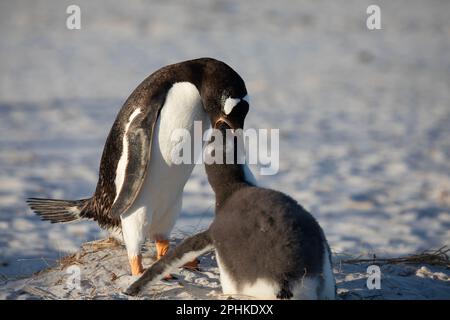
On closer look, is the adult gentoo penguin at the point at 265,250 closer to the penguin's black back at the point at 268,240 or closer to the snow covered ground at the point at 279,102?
the penguin's black back at the point at 268,240

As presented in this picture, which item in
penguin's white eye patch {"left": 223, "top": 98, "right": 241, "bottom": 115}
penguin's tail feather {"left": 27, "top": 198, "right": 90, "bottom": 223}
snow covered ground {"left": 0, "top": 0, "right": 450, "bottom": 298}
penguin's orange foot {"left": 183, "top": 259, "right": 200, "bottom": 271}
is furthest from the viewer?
snow covered ground {"left": 0, "top": 0, "right": 450, "bottom": 298}

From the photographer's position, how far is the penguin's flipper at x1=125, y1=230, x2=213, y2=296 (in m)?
3.48

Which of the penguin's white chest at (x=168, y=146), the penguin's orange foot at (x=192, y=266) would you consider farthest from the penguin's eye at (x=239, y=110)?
the penguin's orange foot at (x=192, y=266)

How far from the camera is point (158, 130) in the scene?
4.05 metres

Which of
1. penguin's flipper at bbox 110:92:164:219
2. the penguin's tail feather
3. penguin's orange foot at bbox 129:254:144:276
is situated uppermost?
penguin's flipper at bbox 110:92:164:219

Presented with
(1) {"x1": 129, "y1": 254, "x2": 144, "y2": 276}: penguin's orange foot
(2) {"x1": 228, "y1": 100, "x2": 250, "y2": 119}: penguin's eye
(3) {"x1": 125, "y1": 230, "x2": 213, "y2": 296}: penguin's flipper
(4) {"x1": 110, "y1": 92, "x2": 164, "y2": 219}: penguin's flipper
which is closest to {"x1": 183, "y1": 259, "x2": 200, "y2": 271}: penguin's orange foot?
(1) {"x1": 129, "y1": 254, "x2": 144, "y2": 276}: penguin's orange foot

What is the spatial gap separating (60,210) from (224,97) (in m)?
1.48

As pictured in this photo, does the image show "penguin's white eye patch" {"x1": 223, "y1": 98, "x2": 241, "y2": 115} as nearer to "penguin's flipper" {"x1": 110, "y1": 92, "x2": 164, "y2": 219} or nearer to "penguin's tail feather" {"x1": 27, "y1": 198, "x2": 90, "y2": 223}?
"penguin's flipper" {"x1": 110, "y1": 92, "x2": 164, "y2": 219}

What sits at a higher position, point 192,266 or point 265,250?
point 265,250

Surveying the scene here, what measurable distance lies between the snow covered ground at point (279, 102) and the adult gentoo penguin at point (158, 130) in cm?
76

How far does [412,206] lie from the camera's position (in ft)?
26.3

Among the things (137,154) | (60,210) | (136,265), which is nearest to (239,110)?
(137,154)

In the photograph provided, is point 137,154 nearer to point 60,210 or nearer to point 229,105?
point 229,105

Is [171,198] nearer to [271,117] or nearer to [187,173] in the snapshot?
[187,173]
